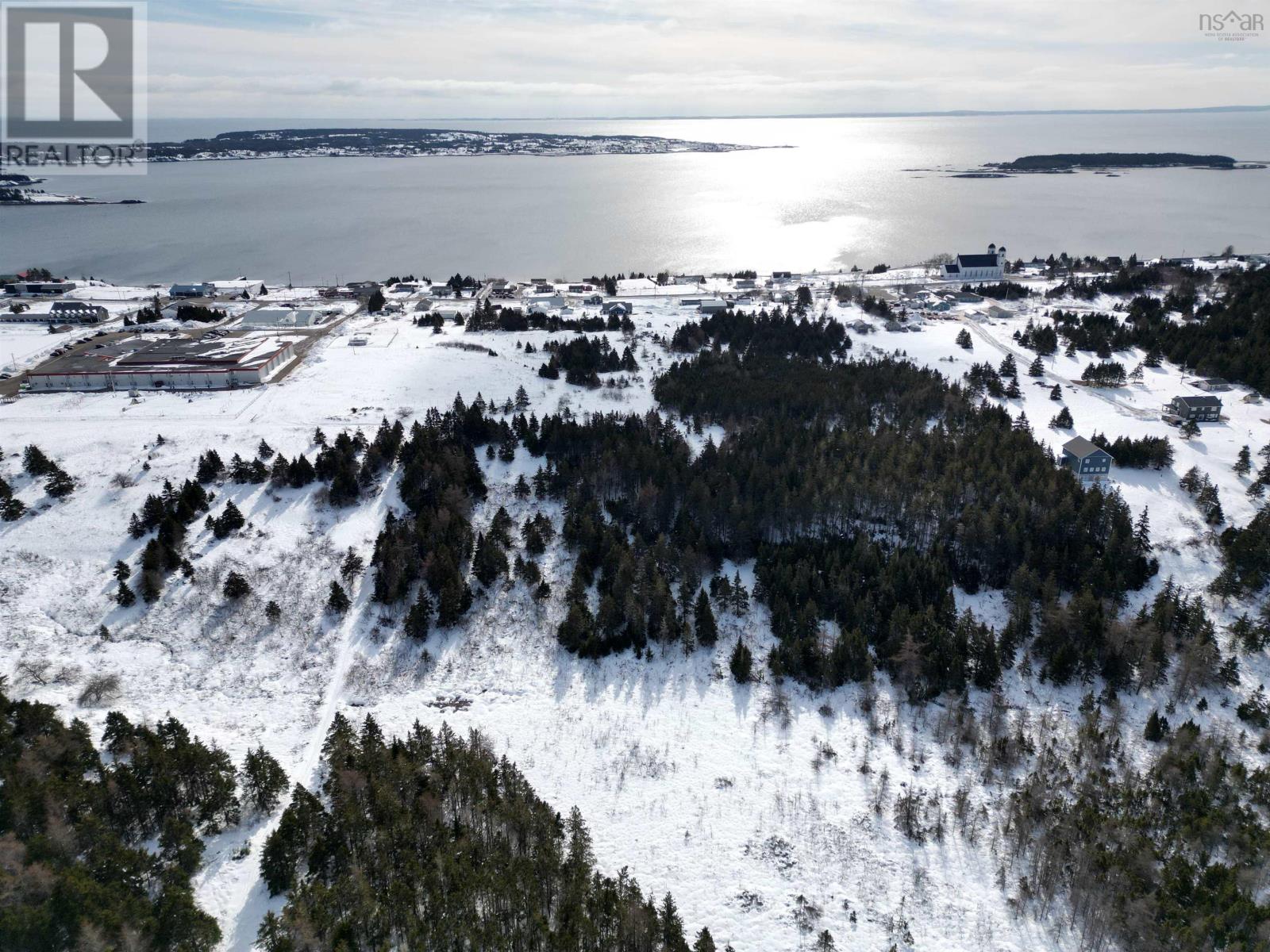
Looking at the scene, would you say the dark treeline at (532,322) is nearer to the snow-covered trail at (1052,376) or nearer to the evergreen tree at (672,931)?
the snow-covered trail at (1052,376)

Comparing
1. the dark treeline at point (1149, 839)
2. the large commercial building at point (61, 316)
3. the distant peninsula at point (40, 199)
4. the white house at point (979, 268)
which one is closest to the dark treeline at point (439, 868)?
the dark treeline at point (1149, 839)

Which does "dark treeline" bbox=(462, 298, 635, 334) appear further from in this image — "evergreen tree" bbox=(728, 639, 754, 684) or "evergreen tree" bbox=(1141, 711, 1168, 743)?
"evergreen tree" bbox=(1141, 711, 1168, 743)

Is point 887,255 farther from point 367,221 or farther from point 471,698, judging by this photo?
point 471,698

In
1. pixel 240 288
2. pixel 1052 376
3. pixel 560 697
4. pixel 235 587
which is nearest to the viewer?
pixel 560 697

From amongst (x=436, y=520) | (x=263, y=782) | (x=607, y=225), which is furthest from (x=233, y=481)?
(x=607, y=225)

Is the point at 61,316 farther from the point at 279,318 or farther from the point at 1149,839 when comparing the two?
the point at 1149,839

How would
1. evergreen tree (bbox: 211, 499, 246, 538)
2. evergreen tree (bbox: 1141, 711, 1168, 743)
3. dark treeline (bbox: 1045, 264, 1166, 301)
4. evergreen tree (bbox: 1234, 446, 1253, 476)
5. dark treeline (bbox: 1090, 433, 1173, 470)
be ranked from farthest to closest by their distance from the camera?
dark treeline (bbox: 1045, 264, 1166, 301), dark treeline (bbox: 1090, 433, 1173, 470), evergreen tree (bbox: 1234, 446, 1253, 476), evergreen tree (bbox: 211, 499, 246, 538), evergreen tree (bbox: 1141, 711, 1168, 743)

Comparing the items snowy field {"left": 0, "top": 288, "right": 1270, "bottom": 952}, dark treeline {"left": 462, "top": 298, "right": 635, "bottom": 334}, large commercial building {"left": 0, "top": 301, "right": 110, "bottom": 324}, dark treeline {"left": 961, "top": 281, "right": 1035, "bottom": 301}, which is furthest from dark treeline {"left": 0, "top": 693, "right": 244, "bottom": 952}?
dark treeline {"left": 961, "top": 281, "right": 1035, "bottom": 301}
